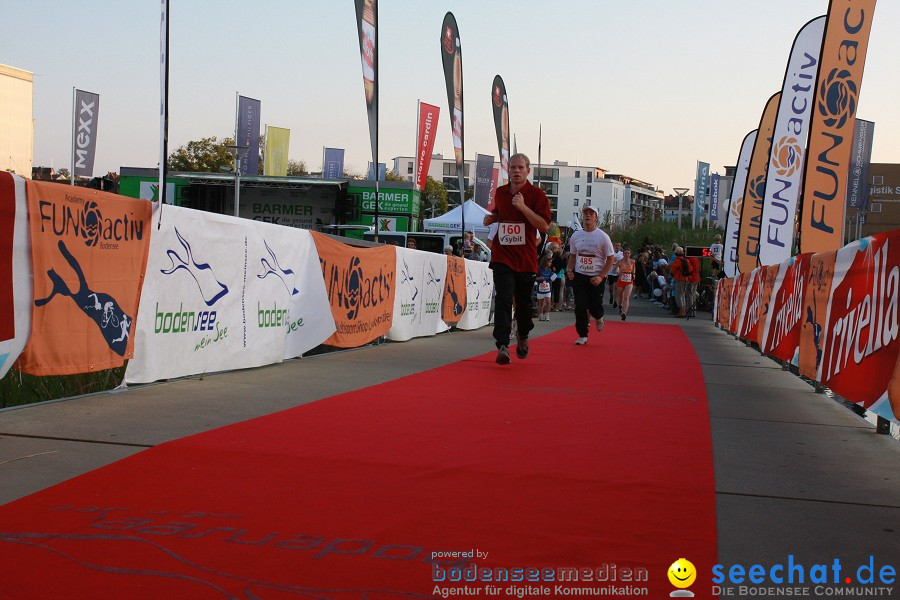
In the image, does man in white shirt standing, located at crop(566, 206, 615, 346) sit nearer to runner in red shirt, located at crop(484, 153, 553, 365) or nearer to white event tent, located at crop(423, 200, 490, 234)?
runner in red shirt, located at crop(484, 153, 553, 365)

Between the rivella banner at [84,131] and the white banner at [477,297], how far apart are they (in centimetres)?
1588

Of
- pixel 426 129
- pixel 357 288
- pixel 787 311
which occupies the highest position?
pixel 426 129

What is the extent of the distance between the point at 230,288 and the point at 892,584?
628 centimetres

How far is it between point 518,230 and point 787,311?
9.74ft

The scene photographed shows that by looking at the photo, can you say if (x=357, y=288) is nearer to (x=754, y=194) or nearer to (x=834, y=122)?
(x=834, y=122)

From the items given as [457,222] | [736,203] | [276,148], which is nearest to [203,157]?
[276,148]

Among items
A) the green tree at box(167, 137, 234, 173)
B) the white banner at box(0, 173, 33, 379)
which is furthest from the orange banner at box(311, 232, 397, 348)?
the green tree at box(167, 137, 234, 173)

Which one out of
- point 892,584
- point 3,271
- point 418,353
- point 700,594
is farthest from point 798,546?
point 418,353

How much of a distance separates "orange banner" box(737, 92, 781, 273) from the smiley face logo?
16.3 m

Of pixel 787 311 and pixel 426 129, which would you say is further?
pixel 426 129

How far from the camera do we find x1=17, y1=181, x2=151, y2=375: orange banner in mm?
5902

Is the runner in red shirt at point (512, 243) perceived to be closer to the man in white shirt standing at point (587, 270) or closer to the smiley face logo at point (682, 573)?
the man in white shirt standing at point (587, 270)

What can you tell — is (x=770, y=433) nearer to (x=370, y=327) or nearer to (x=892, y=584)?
(x=892, y=584)

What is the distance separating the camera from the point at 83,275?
6.35 m
